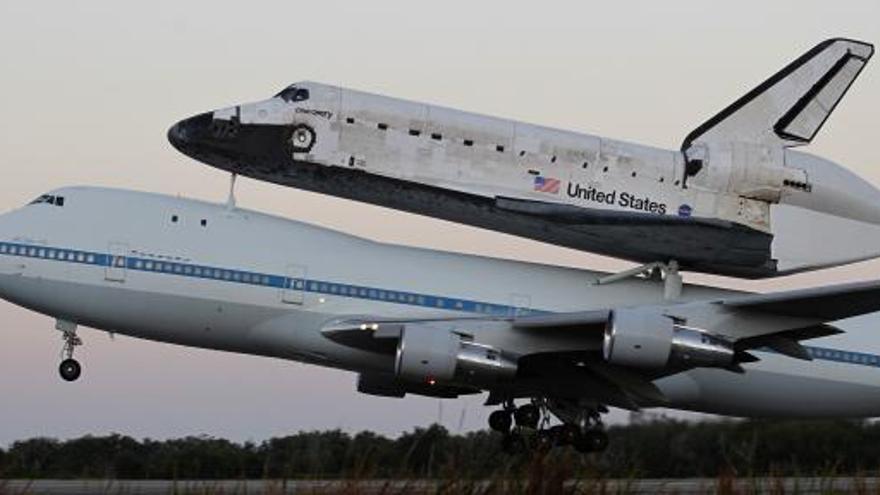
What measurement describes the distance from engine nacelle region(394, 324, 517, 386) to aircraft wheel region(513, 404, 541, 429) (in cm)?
431

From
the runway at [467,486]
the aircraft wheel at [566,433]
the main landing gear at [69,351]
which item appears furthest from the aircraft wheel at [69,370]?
the runway at [467,486]

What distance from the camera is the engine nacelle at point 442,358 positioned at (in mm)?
32688

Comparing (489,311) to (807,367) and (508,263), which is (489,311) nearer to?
(508,263)

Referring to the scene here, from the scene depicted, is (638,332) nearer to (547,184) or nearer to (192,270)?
(547,184)

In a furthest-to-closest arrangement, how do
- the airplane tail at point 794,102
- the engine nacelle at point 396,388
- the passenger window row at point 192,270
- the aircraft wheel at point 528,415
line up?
the engine nacelle at point 396,388, the aircraft wheel at point 528,415, the airplane tail at point 794,102, the passenger window row at point 192,270

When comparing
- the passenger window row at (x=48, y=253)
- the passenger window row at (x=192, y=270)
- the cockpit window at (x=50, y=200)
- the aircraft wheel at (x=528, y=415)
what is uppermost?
the cockpit window at (x=50, y=200)

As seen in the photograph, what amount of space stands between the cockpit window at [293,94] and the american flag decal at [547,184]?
5.38m

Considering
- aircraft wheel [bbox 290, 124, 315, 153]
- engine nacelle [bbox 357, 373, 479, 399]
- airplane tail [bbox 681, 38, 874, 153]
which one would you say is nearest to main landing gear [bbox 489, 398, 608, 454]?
engine nacelle [bbox 357, 373, 479, 399]

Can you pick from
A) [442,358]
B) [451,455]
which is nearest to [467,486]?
[451,455]

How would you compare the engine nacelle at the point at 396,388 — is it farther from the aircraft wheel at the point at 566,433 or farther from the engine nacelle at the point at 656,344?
the engine nacelle at the point at 656,344

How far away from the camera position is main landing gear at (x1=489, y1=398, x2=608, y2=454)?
36062mm

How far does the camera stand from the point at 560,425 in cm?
3659

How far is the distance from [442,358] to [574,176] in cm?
515

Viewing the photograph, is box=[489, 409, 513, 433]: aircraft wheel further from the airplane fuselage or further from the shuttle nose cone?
the shuttle nose cone
